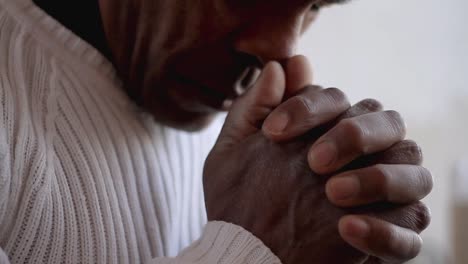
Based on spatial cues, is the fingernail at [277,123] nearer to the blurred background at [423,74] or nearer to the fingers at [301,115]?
the fingers at [301,115]

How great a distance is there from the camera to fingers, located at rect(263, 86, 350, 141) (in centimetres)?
54

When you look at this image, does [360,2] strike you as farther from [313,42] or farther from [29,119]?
[29,119]

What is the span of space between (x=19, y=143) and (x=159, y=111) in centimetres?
21

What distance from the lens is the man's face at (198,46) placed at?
672 millimetres

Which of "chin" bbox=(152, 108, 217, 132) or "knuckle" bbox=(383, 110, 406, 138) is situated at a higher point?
"knuckle" bbox=(383, 110, 406, 138)

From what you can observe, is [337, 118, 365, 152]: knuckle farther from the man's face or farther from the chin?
the chin

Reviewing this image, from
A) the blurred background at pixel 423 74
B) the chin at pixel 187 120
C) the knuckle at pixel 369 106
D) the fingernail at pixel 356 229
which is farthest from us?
the blurred background at pixel 423 74

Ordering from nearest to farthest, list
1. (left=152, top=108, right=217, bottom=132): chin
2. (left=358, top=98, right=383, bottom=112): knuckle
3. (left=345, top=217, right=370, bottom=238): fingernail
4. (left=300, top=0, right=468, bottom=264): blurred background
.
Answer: (left=345, top=217, right=370, bottom=238): fingernail
(left=358, top=98, right=383, bottom=112): knuckle
(left=152, top=108, right=217, bottom=132): chin
(left=300, top=0, right=468, bottom=264): blurred background

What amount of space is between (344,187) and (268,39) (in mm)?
245

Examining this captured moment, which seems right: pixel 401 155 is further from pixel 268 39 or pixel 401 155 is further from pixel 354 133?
pixel 268 39

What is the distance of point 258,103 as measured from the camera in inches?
23.4

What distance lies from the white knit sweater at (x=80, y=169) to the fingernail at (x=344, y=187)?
84 mm

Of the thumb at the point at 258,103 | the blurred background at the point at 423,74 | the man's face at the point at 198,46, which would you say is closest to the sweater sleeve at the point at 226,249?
the thumb at the point at 258,103

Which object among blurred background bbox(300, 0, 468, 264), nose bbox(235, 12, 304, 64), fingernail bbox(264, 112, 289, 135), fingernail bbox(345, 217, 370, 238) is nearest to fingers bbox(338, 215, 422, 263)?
fingernail bbox(345, 217, 370, 238)
